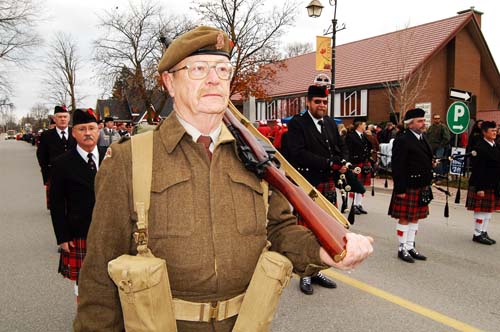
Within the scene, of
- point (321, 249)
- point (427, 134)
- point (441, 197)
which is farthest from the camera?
point (427, 134)

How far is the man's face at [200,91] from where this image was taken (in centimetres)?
177

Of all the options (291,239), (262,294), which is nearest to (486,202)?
(291,239)

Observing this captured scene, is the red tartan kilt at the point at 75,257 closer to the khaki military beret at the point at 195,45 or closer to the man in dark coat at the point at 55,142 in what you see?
the khaki military beret at the point at 195,45

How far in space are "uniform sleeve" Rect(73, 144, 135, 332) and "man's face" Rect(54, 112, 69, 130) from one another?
558cm

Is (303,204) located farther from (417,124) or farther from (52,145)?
(52,145)

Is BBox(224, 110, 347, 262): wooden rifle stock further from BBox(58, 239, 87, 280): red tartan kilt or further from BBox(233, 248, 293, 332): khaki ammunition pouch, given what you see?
BBox(58, 239, 87, 280): red tartan kilt

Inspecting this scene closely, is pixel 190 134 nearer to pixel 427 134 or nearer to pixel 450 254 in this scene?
pixel 450 254

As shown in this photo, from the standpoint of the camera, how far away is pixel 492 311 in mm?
4121

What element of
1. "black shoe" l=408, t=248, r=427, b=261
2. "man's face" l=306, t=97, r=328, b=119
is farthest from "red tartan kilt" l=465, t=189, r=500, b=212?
"man's face" l=306, t=97, r=328, b=119

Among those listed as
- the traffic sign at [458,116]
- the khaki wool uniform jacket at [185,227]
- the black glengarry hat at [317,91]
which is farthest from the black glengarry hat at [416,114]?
the traffic sign at [458,116]

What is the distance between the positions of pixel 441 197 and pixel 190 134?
34.0 feet

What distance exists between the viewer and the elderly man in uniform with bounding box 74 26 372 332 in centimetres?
162

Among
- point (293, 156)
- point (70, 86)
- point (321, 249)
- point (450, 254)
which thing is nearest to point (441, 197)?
point (450, 254)

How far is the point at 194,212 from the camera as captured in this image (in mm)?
1682
